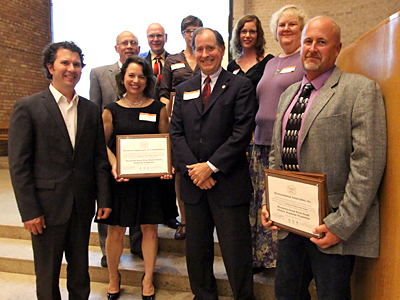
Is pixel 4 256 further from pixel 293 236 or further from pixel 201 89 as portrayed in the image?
pixel 293 236

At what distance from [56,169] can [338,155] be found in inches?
60.4

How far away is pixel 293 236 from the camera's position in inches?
60.5

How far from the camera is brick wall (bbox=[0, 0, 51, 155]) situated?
25.7 ft

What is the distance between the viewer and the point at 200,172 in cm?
186

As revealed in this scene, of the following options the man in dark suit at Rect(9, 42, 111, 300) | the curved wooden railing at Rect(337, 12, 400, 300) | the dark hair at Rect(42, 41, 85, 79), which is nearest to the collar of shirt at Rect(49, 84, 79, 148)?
the man in dark suit at Rect(9, 42, 111, 300)

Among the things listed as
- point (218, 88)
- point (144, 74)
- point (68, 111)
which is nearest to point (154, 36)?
point (144, 74)

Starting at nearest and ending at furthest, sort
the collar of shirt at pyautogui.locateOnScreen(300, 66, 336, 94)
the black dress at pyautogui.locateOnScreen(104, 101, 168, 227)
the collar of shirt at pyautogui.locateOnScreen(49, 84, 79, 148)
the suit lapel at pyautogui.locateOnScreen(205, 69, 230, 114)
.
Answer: the collar of shirt at pyautogui.locateOnScreen(300, 66, 336, 94)
the collar of shirt at pyautogui.locateOnScreen(49, 84, 79, 148)
the suit lapel at pyautogui.locateOnScreen(205, 69, 230, 114)
the black dress at pyautogui.locateOnScreen(104, 101, 168, 227)

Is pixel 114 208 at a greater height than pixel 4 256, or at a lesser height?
greater

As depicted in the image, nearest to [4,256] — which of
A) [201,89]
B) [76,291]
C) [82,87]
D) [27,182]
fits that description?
[76,291]

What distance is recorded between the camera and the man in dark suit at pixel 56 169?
5.54 ft

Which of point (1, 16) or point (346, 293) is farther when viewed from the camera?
point (1, 16)

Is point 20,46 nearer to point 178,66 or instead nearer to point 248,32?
point 178,66

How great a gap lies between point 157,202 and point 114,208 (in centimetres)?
32

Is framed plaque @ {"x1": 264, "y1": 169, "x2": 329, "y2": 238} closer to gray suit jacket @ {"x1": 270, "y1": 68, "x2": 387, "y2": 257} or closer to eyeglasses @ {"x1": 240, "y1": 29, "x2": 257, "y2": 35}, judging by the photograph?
gray suit jacket @ {"x1": 270, "y1": 68, "x2": 387, "y2": 257}
